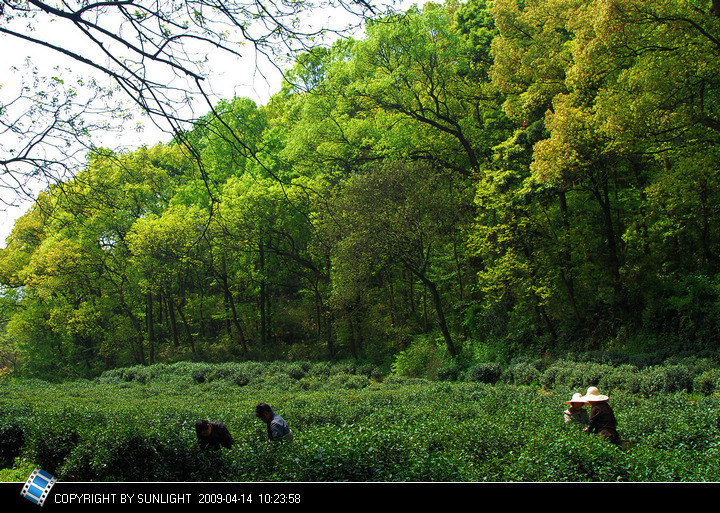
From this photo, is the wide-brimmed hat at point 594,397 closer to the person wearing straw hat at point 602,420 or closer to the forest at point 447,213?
the person wearing straw hat at point 602,420

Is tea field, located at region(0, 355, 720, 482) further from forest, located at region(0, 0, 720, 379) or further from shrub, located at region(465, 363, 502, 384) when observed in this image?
shrub, located at region(465, 363, 502, 384)

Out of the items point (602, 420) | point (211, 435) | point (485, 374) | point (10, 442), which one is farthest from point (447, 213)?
point (10, 442)

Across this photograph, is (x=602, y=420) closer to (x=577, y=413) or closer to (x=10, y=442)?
(x=577, y=413)

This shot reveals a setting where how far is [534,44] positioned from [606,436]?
1820cm

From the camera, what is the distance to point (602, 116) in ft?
49.6

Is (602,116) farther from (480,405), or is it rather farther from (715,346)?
(480,405)

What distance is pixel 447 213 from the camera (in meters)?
23.8
